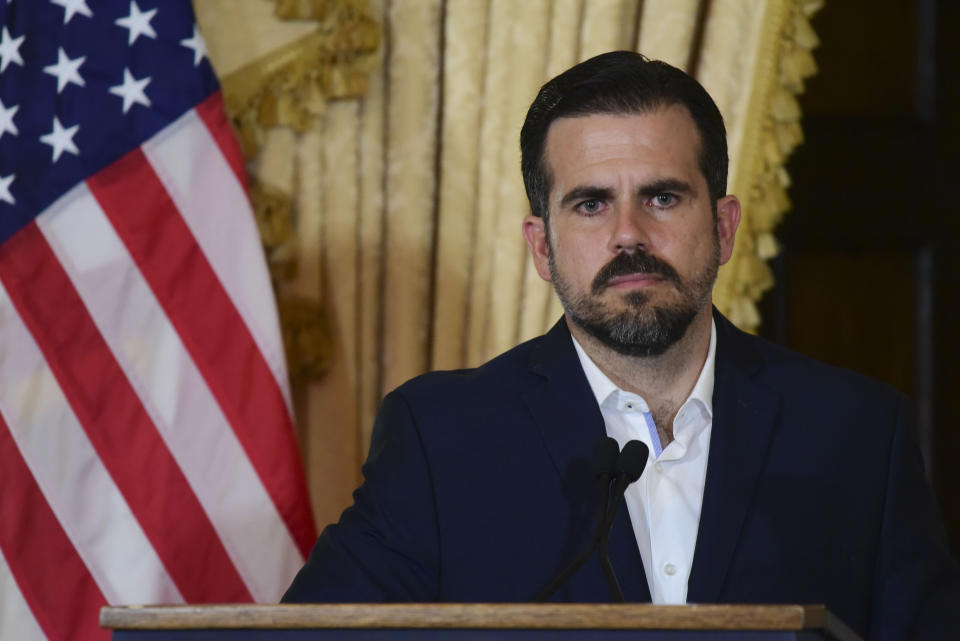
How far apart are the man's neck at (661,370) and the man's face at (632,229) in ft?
0.11

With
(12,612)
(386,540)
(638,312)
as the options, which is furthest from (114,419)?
(638,312)

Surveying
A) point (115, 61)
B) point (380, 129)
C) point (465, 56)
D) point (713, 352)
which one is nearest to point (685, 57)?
point (465, 56)

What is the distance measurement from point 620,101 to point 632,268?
0.29 metres

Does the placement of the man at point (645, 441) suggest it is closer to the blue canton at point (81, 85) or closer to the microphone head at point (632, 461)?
the microphone head at point (632, 461)

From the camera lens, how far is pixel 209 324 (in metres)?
2.61

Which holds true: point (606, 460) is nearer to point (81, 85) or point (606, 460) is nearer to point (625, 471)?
point (625, 471)

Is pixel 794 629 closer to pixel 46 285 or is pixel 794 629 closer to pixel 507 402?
pixel 507 402

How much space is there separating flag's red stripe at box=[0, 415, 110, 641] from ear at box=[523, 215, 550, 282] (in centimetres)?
105

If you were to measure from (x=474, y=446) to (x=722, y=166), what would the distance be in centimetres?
64

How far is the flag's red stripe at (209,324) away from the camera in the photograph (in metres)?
2.59

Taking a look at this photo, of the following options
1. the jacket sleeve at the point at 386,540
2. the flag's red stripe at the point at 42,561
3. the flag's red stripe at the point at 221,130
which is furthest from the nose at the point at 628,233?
the flag's red stripe at the point at 42,561

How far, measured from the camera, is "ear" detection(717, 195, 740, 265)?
2.22m

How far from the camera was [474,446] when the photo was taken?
6.69ft

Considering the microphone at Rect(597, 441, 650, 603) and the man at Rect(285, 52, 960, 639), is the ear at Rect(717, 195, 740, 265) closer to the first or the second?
the man at Rect(285, 52, 960, 639)
